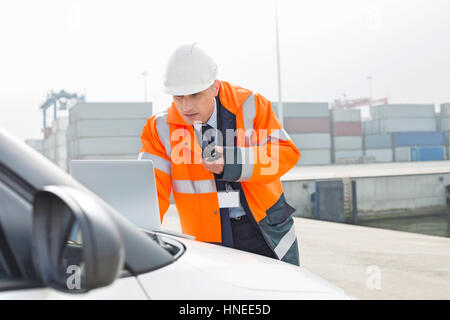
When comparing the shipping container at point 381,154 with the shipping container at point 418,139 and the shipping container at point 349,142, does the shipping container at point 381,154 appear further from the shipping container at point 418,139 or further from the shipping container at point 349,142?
the shipping container at point 349,142

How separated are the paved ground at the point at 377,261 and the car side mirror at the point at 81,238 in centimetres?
337

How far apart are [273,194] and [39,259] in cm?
145

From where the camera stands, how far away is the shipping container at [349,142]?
47.4 metres

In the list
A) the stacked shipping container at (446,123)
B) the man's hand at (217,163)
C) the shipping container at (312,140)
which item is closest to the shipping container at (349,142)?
the shipping container at (312,140)

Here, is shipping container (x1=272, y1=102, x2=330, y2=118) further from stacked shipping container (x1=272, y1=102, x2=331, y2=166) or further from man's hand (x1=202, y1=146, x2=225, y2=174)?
man's hand (x1=202, y1=146, x2=225, y2=174)

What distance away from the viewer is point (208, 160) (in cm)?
185

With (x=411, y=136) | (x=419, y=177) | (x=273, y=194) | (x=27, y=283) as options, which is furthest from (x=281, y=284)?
(x=411, y=136)

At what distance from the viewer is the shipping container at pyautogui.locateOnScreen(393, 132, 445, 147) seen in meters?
48.4

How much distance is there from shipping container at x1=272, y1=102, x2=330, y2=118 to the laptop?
42641 millimetres

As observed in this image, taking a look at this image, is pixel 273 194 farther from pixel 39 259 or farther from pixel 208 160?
pixel 39 259

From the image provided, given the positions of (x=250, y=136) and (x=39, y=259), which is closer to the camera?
(x=39, y=259)

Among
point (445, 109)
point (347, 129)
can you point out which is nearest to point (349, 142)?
point (347, 129)

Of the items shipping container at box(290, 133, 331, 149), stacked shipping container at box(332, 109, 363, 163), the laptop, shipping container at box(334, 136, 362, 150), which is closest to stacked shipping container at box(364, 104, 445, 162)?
shipping container at box(334, 136, 362, 150)
